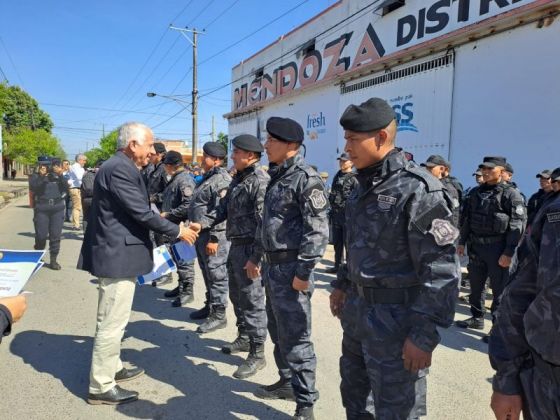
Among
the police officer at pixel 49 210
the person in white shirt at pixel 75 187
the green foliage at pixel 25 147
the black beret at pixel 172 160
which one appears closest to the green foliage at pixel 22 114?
the green foliage at pixel 25 147

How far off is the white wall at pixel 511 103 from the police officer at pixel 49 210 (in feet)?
25.5

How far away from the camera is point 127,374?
10.7ft

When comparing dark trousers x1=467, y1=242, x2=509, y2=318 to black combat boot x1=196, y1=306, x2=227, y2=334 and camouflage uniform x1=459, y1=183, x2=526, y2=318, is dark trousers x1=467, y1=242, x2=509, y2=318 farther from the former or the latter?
black combat boot x1=196, y1=306, x2=227, y2=334

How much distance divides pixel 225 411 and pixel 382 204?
1.95 m

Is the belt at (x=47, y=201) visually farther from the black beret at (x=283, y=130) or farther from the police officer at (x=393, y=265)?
the police officer at (x=393, y=265)

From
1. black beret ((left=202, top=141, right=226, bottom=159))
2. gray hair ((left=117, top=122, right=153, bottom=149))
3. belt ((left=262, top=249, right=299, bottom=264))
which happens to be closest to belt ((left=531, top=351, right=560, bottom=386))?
belt ((left=262, top=249, right=299, bottom=264))

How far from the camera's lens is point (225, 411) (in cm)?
286

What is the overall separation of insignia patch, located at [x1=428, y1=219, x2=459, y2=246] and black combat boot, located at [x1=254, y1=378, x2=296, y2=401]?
186cm

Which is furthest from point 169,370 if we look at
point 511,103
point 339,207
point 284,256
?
point 511,103

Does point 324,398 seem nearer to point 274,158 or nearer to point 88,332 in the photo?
point 274,158

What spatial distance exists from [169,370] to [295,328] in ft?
4.56

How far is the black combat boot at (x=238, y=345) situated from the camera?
3.81 meters

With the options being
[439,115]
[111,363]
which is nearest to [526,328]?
[111,363]

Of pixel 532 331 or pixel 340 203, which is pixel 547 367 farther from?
pixel 340 203
